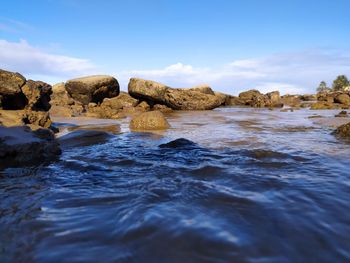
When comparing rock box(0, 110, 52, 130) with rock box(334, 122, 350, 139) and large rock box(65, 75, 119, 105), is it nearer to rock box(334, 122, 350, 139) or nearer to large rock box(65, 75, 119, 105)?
rock box(334, 122, 350, 139)

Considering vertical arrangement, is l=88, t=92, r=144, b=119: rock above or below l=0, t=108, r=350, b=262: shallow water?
above

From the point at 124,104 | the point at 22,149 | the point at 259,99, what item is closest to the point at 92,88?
the point at 124,104


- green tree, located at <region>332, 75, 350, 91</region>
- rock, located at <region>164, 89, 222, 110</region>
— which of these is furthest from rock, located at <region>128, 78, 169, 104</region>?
green tree, located at <region>332, 75, 350, 91</region>

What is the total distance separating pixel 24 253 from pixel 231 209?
1652 mm

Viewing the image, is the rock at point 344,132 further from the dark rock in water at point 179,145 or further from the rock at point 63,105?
the rock at point 63,105

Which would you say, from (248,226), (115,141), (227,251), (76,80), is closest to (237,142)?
(115,141)

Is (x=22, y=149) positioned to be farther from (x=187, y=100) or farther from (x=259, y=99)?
(x=259, y=99)

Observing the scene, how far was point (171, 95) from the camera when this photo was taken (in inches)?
876

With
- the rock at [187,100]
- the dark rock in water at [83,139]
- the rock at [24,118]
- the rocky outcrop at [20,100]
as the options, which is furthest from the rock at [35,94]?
the rock at [187,100]

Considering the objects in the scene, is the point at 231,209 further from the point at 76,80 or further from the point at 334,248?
the point at 76,80

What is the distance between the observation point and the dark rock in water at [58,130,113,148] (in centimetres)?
703

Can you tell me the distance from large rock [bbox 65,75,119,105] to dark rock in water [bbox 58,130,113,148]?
49.7 ft

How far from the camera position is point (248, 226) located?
8.24ft

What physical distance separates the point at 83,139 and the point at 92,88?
15.8 meters
